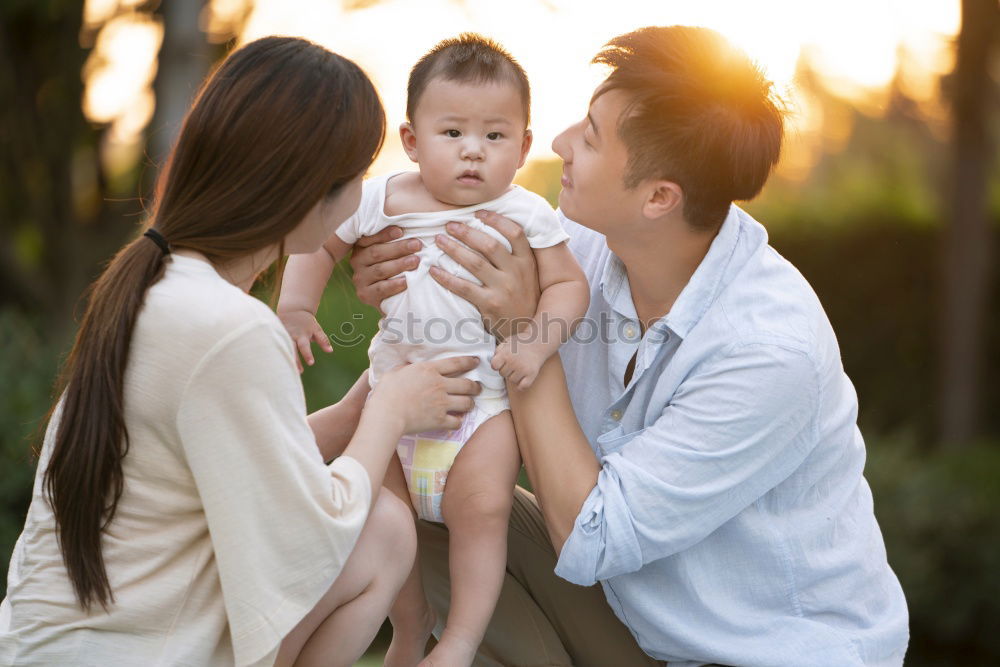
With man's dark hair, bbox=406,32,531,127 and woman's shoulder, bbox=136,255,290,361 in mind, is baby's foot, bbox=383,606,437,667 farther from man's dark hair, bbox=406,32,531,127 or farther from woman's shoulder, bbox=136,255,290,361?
man's dark hair, bbox=406,32,531,127

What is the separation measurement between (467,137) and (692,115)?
0.56m

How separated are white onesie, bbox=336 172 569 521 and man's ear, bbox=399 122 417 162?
0.13 m

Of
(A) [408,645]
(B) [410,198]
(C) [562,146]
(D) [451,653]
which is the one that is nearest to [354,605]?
(D) [451,653]

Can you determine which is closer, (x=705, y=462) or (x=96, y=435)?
(x=96, y=435)

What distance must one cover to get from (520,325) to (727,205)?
613 mm

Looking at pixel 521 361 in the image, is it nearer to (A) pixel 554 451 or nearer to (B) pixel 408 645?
(A) pixel 554 451

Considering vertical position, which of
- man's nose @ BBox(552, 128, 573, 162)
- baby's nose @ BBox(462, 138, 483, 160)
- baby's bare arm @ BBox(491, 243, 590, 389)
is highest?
baby's nose @ BBox(462, 138, 483, 160)

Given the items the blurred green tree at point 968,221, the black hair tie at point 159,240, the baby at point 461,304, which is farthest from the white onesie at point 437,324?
the blurred green tree at point 968,221

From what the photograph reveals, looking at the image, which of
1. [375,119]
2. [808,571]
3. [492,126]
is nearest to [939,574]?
[808,571]

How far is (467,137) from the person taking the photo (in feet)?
9.12

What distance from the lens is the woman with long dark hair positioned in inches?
82.7

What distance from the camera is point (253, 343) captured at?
209cm

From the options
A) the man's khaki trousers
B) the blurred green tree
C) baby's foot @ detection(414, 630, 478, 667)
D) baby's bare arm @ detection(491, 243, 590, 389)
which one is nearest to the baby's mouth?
baby's bare arm @ detection(491, 243, 590, 389)

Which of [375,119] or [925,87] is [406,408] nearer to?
[375,119]
